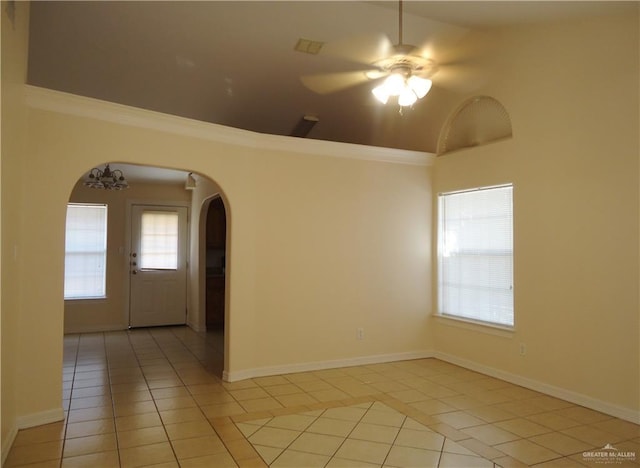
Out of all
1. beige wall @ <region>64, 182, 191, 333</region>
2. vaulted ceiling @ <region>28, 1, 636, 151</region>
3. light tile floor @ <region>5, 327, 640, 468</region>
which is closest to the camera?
light tile floor @ <region>5, 327, 640, 468</region>

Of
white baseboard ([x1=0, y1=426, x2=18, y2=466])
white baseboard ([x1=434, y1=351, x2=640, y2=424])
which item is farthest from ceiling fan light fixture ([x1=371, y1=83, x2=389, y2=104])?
white baseboard ([x1=0, y1=426, x2=18, y2=466])

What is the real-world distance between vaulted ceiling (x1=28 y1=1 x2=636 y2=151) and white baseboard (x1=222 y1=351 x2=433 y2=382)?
279 centimetres

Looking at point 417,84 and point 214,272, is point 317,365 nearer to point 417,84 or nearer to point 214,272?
point 417,84

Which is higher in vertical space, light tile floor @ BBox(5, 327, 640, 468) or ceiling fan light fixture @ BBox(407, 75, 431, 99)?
ceiling fan light fixture @ BBox(407, 75, 431, 99)

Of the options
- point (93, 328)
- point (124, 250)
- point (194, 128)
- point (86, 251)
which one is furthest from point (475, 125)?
point (93, 328)

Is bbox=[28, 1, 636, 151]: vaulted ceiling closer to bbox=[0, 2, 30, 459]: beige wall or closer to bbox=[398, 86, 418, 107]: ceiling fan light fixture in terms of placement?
bbox=[0, 2, 30, 459]: beige wall

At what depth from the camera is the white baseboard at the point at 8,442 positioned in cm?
277

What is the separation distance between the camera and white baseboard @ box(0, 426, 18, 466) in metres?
2.77

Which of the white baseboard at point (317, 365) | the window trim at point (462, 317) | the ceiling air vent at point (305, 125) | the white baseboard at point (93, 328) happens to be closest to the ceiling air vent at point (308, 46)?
the ceiling air vent at point (305, 125)

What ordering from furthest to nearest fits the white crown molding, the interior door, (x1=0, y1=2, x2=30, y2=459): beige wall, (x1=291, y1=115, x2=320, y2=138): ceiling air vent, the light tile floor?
the interior door → (x1=291, y1=115, x2=320, y2=138): ceiling air vent → the white crown molding → the light tile floor → (x1=0, y1=2, x2=30, y2=459): beige wall

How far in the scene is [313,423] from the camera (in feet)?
11.4

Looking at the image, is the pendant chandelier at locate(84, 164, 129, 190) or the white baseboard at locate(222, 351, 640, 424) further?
the pendant chandelier at locate(84, 164, 129, 190)

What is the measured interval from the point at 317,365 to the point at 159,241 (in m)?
4.21

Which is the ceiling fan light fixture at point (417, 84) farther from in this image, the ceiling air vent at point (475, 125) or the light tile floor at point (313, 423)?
the light tile floor at point (313, 423)
